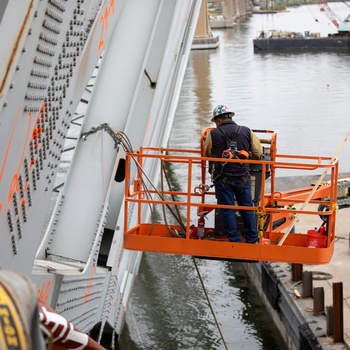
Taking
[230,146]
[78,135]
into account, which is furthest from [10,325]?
[78,135]

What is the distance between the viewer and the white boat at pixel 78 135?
4.38m

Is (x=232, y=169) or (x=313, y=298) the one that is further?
(x=313, y=298)

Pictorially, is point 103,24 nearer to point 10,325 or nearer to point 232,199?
point 232,199

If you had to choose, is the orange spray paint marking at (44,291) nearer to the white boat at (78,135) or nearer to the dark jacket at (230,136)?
the white boat at (78,135)

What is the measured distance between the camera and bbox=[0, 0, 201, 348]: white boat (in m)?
4.38

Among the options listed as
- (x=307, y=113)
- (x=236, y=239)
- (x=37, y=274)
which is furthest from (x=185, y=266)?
(x=307, y=113)

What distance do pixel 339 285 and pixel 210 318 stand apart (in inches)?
186

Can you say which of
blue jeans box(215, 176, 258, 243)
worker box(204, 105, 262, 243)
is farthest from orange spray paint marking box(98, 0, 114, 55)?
blue jeans box(215, 176, 258, 243)

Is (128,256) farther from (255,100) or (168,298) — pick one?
(255,100)

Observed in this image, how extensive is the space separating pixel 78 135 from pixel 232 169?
1675 millimetres

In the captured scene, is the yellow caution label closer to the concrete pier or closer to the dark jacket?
the dark jacket

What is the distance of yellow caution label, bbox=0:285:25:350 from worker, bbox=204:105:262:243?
6.76m

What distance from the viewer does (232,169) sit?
9023 millimetres

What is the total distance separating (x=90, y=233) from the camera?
340 inches
